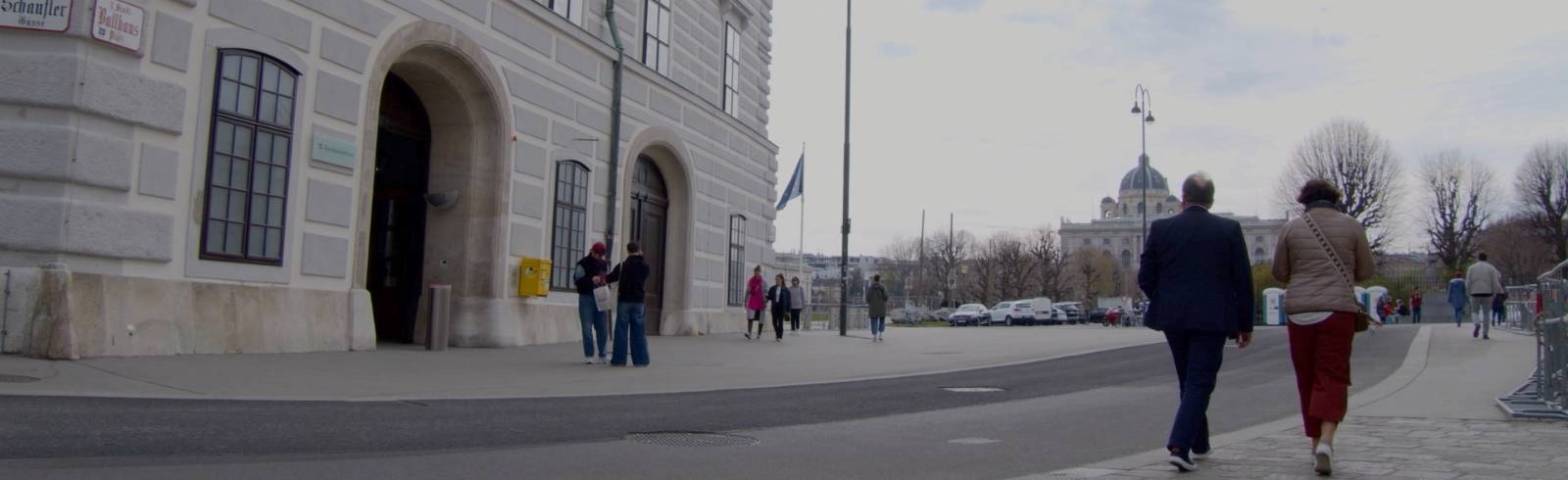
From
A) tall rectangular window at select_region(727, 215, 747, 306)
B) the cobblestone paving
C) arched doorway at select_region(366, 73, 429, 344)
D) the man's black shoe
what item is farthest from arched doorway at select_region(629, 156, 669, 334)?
the man's black shoe

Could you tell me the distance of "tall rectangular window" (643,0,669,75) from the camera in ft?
72.5

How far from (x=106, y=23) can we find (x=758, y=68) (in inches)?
735

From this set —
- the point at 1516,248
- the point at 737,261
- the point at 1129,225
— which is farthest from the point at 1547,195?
the point at 1129,225

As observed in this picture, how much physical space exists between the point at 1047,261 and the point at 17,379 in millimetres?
82285

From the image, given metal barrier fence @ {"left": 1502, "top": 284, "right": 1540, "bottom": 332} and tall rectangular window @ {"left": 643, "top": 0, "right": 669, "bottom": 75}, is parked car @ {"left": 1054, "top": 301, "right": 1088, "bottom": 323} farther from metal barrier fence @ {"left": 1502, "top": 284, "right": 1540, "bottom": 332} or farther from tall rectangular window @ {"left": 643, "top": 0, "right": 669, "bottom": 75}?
tall rectangular window @ {"left": 643, "top": 0, "right": 669, "bottom": 75}

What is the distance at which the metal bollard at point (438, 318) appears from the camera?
15.4 metres

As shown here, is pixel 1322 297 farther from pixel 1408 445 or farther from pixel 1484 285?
pixel 1484 285

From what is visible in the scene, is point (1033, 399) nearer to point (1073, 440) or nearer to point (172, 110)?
point (1073, 440)

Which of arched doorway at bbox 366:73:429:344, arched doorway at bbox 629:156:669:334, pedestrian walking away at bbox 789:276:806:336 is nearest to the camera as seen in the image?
arched doorway at bbox 366:73:429:344

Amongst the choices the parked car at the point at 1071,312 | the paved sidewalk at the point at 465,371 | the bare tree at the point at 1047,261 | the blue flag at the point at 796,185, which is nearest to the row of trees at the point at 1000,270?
the bare tree at the point at 1047,261

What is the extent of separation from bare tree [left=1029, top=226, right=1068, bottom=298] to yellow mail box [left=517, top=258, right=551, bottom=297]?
72.3 m

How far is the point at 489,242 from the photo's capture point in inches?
673

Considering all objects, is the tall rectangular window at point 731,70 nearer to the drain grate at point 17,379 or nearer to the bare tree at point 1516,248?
the drain grate at point 17,379

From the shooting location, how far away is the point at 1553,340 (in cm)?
925
